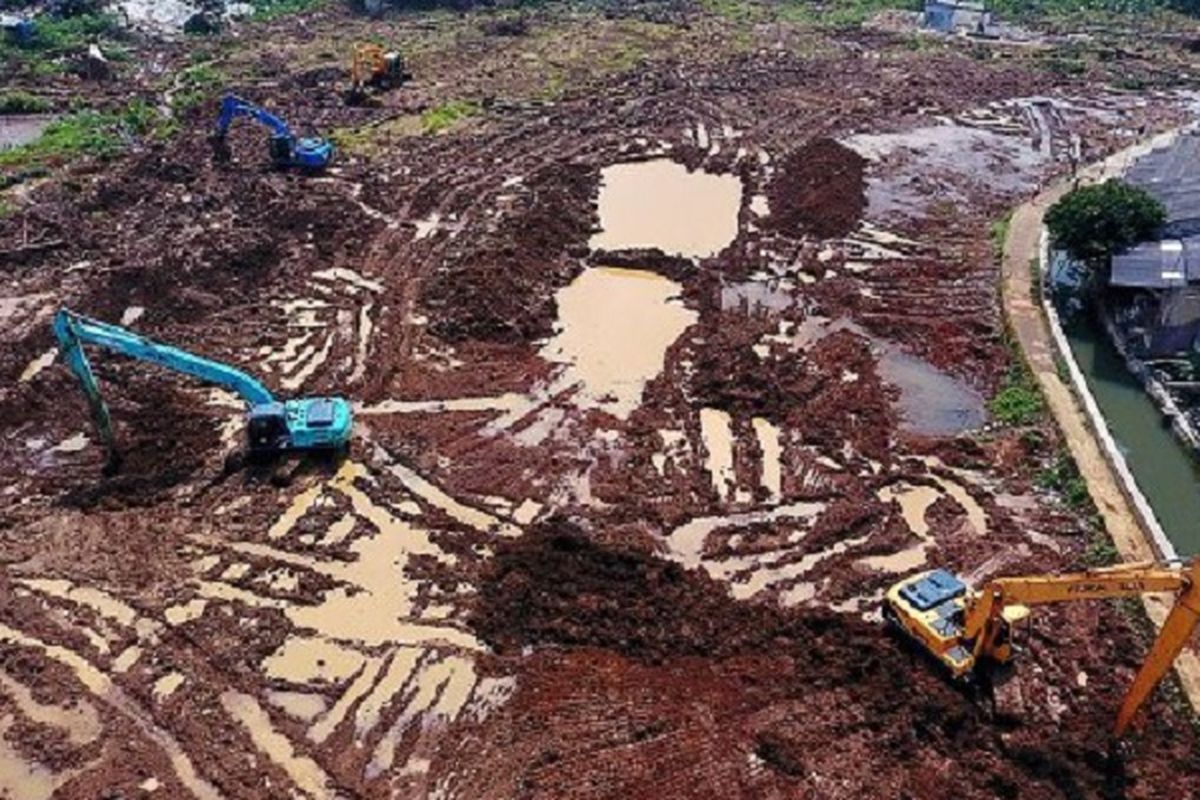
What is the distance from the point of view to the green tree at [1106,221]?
26969mm

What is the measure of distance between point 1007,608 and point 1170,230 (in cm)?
1556

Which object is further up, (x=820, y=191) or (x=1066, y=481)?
(x=820, y=191)

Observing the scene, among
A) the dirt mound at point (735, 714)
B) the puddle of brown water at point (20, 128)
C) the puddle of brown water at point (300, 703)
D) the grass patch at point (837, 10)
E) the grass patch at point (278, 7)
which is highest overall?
the grass patch at point (837, 10)

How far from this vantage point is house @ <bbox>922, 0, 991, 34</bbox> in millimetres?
50906

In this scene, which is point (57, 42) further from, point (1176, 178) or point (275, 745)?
point (1176, 178)

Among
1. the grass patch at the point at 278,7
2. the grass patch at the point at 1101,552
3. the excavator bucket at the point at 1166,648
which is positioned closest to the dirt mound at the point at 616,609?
the excavator bucket at the point at 1166,648

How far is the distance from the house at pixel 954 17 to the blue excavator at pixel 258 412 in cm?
3966

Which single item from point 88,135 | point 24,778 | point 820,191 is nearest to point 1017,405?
point 820,191

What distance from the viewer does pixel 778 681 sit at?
679 inches

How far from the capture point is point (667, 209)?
3366cm

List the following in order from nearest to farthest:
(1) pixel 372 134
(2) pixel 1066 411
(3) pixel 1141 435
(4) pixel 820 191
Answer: (2) pixel 1066 411
(3) pixel 1141 435
(4) pixel 820 191
(1) pixel 372 134

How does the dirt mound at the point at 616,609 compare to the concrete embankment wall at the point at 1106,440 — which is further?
the concrete embankment wall at the point at 1106,440

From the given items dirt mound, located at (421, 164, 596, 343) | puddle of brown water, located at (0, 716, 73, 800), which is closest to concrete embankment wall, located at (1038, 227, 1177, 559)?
dirt mound, located at (421, 164, 596, 343)

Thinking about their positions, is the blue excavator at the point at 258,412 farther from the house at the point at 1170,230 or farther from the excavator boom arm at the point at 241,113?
the house at the point at 1170,230
